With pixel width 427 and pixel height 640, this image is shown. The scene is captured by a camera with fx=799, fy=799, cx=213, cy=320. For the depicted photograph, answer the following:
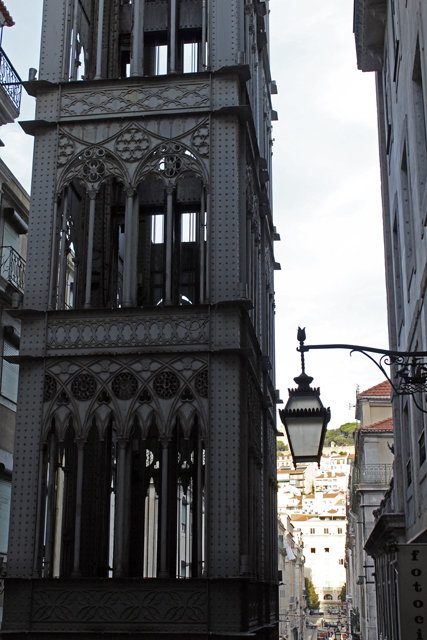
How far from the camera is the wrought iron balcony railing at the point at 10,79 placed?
76.6ft

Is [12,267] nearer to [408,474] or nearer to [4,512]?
[4,512]

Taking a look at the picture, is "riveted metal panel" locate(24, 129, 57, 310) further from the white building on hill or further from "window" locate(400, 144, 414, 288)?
the white building on hill

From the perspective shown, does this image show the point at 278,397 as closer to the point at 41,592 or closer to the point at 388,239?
the point at 388,239

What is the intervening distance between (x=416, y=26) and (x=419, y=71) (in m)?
0.96

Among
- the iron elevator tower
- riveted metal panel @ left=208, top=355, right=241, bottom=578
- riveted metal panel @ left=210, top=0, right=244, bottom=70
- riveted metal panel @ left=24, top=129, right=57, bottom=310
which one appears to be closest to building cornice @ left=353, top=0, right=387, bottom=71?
the iron elevator tower

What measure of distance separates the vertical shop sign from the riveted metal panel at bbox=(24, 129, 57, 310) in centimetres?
1018

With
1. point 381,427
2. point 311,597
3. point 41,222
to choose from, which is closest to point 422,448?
point 41,222

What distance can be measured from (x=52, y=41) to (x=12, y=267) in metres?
7.31

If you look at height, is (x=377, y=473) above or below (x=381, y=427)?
below

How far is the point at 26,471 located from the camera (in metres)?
15.6

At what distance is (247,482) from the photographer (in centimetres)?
1559

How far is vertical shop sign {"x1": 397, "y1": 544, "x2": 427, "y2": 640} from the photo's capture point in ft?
27.2

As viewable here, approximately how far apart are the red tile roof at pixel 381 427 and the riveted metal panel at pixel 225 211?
92.7ft

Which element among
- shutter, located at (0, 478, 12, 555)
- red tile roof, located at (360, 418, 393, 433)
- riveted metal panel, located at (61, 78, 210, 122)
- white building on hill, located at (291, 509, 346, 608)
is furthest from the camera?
white building on hill, located at (291, 509, 346, 608)
